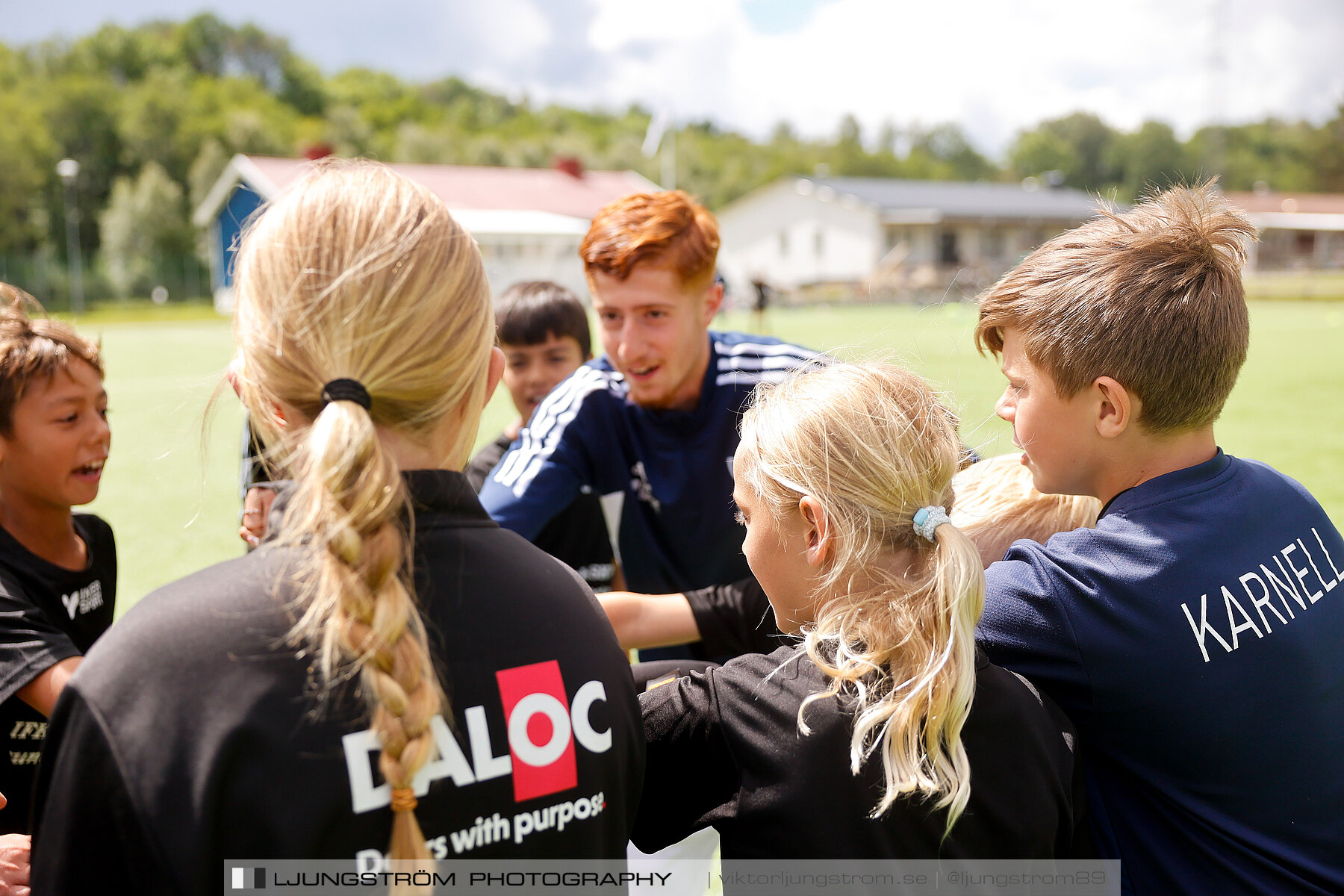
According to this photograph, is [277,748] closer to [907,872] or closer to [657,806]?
[657,806]

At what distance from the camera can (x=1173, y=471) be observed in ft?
5.87

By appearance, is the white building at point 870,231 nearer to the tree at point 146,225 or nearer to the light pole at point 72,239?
the tree at point 146,225

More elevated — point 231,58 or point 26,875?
point 231,58

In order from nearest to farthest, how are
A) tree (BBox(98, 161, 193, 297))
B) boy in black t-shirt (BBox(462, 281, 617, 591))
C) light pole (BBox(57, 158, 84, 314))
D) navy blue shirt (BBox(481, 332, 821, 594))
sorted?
1. navy blue shirt (BBox(481, 332, 821, 594))
2. boy in black t-shirt (BBox(462, 281, 617, 591))
3. light pole (BBox(57, 158, 84, 314))
4. tree (BBox(98, 161, 193, 297))

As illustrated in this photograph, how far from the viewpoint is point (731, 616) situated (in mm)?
2395

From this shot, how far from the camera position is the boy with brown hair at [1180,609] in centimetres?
161

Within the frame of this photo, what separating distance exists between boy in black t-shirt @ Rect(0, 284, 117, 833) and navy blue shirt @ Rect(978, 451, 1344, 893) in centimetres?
208

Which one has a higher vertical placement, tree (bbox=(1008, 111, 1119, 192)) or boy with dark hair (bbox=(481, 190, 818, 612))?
tree (bbox=(1008, 111, 1119, 192))

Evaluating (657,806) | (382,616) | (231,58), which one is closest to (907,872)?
(657,806)

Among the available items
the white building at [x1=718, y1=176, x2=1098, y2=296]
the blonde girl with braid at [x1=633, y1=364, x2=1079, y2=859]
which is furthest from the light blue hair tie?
the white building at [x1=718, y1=176, x2=1098, y2=296]

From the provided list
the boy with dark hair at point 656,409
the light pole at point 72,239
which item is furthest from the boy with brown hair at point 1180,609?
the light pole at point 72,239

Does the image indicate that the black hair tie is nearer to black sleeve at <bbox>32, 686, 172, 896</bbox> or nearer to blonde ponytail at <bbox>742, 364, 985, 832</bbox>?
black sleeve at <bbox>32, 686, 172, 896</bbox>

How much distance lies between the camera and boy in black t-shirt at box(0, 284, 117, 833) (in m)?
2.19

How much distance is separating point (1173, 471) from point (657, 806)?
1117 millimetres
